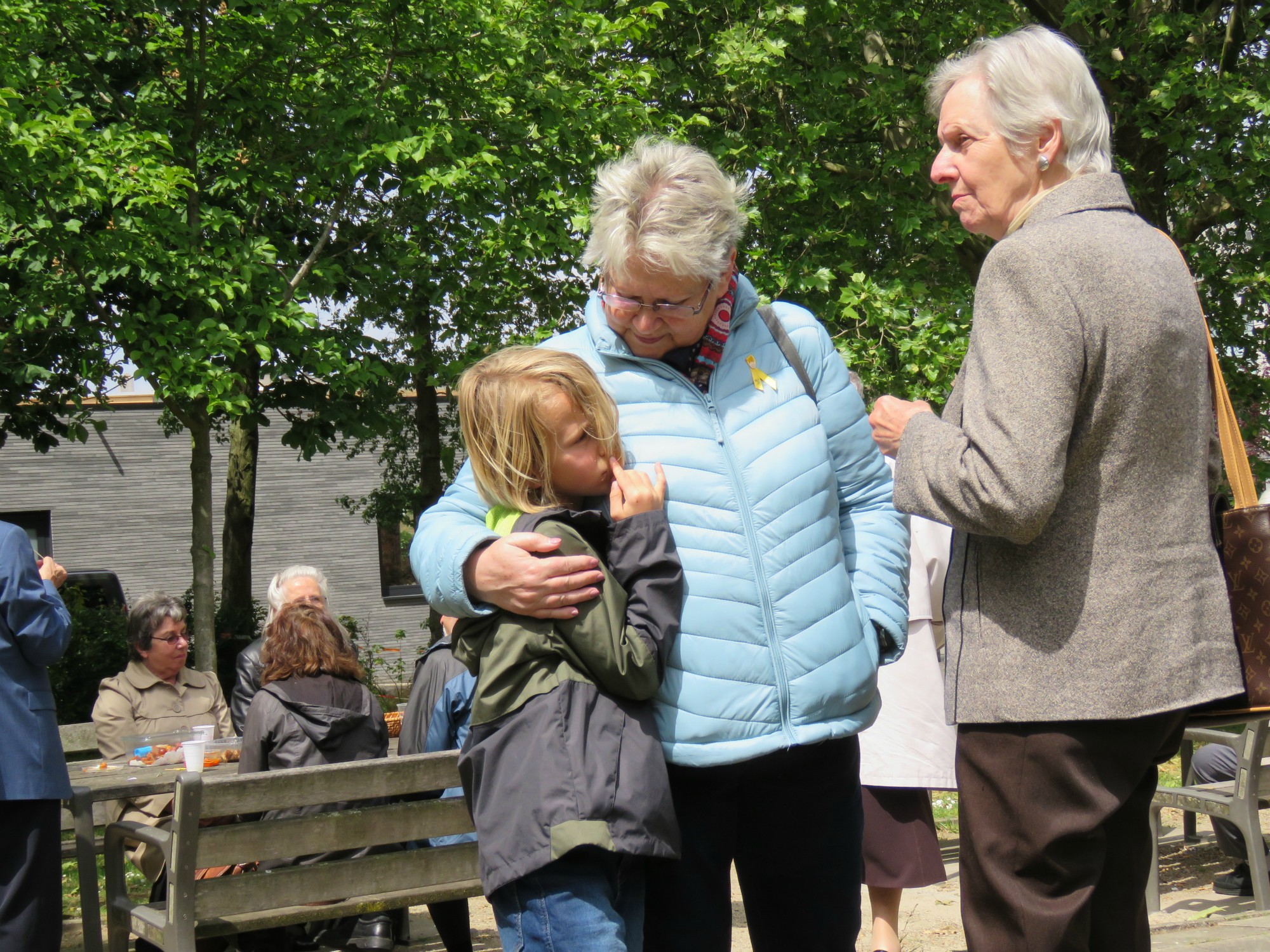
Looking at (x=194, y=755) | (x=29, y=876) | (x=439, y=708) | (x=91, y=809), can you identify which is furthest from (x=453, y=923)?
(x=29, y=876)

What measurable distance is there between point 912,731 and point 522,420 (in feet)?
8.63

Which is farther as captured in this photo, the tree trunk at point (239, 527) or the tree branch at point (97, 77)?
the tree trunk at point (239, 527)

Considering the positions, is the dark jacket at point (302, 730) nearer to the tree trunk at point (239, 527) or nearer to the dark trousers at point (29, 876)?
the dark trousers at point (29, 876)

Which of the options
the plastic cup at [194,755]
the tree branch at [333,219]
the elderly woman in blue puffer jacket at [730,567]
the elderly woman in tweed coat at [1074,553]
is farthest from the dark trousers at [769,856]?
the tree branch at [333,219]

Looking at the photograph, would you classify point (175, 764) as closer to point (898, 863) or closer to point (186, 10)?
point (898, 863)

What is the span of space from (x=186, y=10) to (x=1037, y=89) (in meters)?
8.83

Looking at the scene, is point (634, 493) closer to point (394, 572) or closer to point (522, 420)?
point (522, 420)

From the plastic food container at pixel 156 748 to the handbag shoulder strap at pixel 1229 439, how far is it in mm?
4219

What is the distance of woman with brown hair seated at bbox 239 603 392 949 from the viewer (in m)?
4.63

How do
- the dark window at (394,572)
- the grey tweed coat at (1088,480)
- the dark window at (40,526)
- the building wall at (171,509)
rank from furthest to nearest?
the dark window at (394,572), the building wall at (171,509), the dark window at (40,526), the grey tweed coat at (1088,480)

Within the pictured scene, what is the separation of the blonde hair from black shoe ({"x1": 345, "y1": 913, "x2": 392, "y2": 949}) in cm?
328

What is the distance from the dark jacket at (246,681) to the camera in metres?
5.35

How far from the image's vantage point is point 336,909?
4008 mm

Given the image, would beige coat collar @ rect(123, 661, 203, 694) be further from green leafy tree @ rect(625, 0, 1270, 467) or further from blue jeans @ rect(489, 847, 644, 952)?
green leafy tree @ rect(625, 0, 1270, 467)
